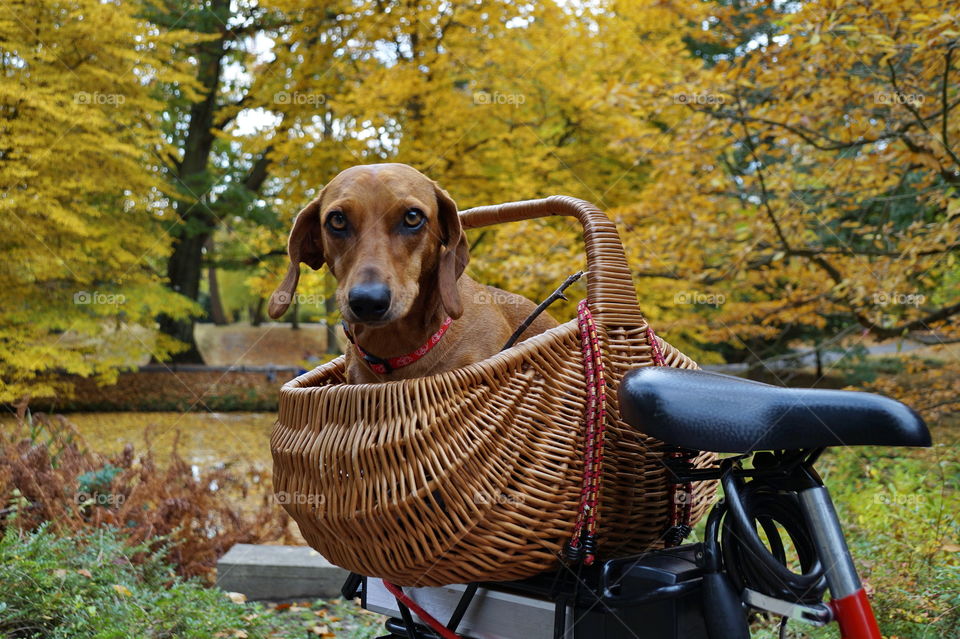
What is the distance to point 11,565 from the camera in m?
2.78

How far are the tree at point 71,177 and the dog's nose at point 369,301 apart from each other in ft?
24.2

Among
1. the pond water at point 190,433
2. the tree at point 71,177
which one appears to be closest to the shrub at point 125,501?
the tree at point 71,177

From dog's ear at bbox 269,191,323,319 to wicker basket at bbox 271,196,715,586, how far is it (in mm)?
408

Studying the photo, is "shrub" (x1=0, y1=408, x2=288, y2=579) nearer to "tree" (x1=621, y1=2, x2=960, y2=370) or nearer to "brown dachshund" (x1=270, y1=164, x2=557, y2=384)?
"brown dachshund" (x1=270, y1=164, x2=557, y2=384)

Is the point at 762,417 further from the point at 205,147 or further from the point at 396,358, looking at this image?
the point at 205,147

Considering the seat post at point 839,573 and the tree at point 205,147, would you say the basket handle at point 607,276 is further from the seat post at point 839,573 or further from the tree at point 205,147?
the tree at point 205,147

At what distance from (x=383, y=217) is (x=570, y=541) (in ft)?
2.95

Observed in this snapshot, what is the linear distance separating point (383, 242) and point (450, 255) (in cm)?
21

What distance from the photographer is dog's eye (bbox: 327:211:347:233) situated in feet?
6.41

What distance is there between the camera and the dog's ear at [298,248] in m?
2.08

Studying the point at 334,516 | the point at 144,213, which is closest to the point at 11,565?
the point at 334,516

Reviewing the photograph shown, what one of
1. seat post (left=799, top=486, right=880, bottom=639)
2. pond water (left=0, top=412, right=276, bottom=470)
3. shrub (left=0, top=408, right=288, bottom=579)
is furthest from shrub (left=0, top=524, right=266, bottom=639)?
pond water (left=0, top=412, right=276, bottom=470)

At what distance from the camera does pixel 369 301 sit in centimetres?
174

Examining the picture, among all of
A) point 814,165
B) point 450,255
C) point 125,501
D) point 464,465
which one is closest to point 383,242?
point 450,255
